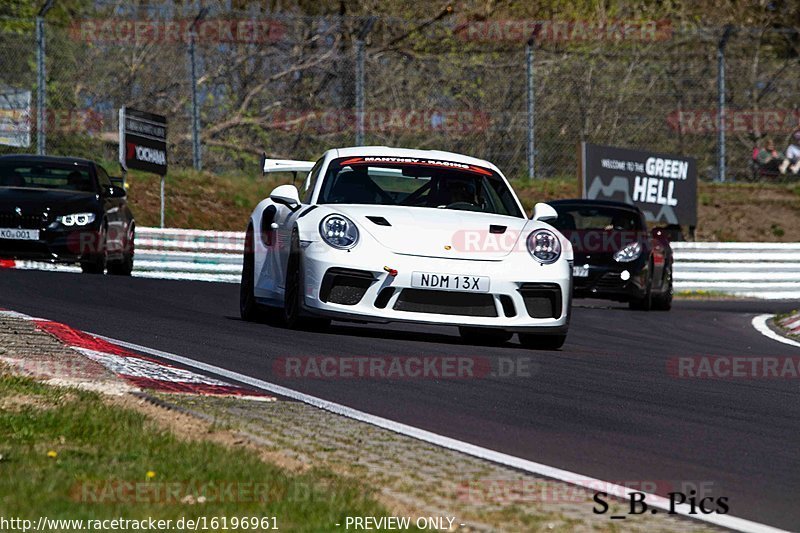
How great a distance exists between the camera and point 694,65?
2772 centimetres

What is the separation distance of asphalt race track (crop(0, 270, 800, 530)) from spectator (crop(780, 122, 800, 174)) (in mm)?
17642

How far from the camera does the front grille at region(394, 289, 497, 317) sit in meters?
9.77

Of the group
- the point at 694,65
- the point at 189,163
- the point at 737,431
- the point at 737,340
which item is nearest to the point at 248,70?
the point at 189,163

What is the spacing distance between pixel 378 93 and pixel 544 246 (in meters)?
17.3

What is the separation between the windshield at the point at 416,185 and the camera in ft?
35.1

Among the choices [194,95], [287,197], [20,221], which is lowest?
[20,221]

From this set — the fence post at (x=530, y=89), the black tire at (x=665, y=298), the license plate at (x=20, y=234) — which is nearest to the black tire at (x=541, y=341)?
the black tire at (x=665, y=298)

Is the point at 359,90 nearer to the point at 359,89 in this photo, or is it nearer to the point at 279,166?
the point at 359,89

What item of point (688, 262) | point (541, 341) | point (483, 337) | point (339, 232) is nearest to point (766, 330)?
point (483, 337)

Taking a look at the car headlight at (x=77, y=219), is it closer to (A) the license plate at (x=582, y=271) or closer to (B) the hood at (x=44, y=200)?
(B) the hood at (x=44, y=200)

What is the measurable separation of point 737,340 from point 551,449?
811cm

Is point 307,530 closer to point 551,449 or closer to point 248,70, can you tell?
point 551,449

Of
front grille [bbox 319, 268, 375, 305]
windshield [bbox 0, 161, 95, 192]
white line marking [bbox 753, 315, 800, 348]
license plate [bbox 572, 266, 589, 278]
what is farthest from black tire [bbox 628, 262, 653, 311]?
front grille [bbox 319, 268, 375, 305]

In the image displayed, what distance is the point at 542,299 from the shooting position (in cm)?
1012
